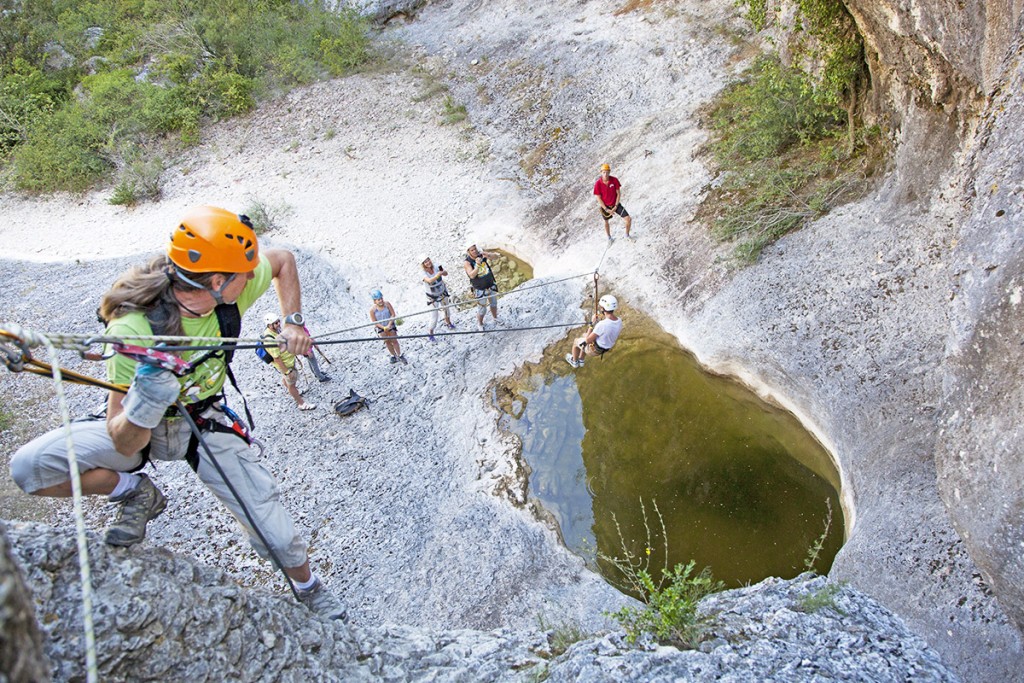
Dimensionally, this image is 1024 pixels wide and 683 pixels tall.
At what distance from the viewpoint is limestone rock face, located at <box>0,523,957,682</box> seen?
3.87 meters

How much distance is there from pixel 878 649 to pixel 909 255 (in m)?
6.25

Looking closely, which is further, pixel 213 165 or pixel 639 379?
pixel 213 165

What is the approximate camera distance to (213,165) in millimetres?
19516

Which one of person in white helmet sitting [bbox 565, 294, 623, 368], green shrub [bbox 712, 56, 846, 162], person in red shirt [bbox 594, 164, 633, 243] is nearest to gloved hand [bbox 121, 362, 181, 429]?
person in white helmet sitting [bbox 565, 294, 623, 368]

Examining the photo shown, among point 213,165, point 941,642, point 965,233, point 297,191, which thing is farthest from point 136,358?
point 213,165

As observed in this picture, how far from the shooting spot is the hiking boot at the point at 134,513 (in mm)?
4410

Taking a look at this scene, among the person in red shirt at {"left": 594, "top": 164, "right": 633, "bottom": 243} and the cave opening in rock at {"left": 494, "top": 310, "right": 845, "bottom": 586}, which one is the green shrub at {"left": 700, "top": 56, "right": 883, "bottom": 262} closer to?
the person in red shirt at {"left": 594, "top": 164, "right": 633, "bottom": 243}

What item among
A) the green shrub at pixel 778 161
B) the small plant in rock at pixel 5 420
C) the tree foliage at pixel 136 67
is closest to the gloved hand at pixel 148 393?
the small plant in rock at pixel 5 420

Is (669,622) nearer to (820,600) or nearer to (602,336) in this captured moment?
(820,600)

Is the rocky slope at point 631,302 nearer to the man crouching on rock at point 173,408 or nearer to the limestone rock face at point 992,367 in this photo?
the limestone rock face at point 992,367

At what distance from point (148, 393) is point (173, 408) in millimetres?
688

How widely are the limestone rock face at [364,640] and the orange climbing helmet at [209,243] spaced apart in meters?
1.95

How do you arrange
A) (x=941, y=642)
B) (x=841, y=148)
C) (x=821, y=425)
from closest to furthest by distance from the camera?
1. (x=941, y=642)
2. (x=821, y=425)
3. (x=841, y=148)

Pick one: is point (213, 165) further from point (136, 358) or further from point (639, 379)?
point (136, 358)
